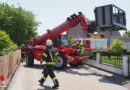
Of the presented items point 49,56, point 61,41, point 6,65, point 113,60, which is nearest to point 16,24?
point 61,41

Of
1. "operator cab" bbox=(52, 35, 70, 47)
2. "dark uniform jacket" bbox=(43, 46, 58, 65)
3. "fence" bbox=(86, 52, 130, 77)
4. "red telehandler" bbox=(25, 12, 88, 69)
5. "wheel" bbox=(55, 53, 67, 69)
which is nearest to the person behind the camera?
"dark uniform jacket" bbox=(43, 46, 58, 65)

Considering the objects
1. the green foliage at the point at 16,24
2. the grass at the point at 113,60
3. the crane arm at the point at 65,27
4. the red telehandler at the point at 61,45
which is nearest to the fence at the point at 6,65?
the red telehandler at the point at 61,45

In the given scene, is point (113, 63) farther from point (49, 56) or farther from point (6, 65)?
point (6, 65)

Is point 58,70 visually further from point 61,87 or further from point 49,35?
point 61,87

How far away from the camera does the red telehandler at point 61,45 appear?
1257 centimetres

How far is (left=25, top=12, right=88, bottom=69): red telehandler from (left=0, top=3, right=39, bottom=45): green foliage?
22.7m

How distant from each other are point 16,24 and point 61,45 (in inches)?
1059

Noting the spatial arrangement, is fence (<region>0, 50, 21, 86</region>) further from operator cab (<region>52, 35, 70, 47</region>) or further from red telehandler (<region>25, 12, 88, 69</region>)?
operator cab (<region>52, 35, 70, 47</region>)

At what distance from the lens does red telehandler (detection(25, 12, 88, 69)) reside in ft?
41.2

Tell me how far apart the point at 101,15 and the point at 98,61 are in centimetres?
380

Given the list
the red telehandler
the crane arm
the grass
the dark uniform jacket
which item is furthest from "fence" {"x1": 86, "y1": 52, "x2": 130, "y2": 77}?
the dark uniform jacket

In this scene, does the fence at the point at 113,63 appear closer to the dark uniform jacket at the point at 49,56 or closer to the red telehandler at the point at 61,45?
the red telehandler at the point at 61,45

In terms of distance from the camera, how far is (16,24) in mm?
38500

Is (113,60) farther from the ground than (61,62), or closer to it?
farther from the ground
